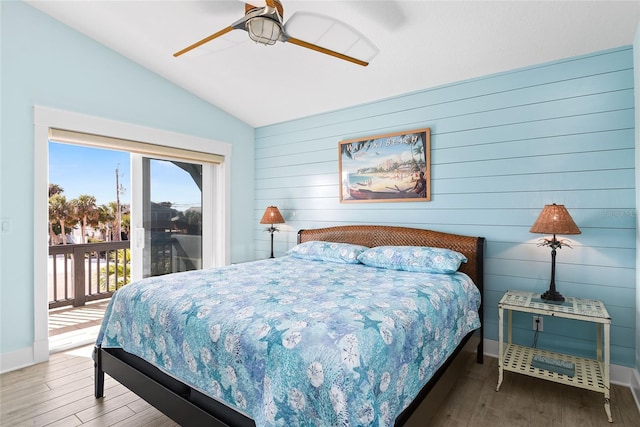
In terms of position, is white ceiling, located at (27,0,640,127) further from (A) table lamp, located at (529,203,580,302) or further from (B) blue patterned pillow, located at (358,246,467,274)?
(B) blue patterned pillow, located at (358,246,467,274)

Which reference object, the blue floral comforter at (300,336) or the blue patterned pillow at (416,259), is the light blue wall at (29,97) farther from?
the blue patterned pillow at (416,259)

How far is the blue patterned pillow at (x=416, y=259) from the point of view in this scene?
2.62 meters

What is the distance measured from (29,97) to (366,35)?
2.81 m

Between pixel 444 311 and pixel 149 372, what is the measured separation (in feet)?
5.84

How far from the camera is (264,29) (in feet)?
6.37

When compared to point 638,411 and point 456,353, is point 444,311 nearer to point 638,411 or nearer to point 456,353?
point 456,353

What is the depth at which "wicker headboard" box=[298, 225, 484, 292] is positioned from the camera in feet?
9.38

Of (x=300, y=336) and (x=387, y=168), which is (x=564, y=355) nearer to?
(x=387, y=168)

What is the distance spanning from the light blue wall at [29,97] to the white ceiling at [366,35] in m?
0.16

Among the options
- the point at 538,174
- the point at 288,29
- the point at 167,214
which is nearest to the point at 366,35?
the point at 288,29

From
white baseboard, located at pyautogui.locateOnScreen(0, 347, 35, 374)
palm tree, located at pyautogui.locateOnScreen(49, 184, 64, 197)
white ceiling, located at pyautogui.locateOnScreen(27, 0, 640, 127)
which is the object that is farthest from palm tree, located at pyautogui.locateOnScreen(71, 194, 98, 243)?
white baseboard, located at pyautogui.locateOnScreen(0, 347, 35, 374)

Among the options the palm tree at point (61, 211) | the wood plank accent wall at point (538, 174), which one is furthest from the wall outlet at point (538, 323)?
the palm tree at point (61, 211)

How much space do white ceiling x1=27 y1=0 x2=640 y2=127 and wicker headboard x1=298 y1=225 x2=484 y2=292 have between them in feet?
4.62

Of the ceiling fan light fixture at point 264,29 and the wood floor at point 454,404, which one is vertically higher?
the ceiling fan light fixture at point 264,29
